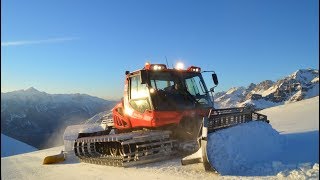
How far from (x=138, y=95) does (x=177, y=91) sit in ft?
3.63

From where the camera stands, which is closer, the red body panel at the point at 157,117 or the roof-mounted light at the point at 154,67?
the red body panel at the point at 157,117

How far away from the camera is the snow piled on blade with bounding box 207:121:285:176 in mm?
7906

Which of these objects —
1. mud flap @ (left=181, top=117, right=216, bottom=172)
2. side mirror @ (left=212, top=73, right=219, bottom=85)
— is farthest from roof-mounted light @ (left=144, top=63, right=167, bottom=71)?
mud flap @ (left=181, top=117, right=216, bottom=172)

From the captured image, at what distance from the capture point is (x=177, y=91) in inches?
456

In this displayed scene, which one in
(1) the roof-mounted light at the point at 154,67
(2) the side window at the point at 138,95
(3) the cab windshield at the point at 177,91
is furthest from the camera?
(1) the roof-mounted light at the point at 154,67

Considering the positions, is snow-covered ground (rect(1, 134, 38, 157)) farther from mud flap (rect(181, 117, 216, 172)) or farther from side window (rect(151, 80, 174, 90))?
mud flap (rect(181, 117, 216, 172))

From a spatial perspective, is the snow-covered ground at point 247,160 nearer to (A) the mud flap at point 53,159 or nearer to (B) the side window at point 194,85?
(B) the side window at point 194,85

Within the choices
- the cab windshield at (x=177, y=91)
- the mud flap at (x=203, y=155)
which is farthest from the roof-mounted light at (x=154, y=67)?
the mud flap at (x=203, y=155)

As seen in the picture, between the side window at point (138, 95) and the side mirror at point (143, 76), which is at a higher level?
the side mirror at point (143, 76)

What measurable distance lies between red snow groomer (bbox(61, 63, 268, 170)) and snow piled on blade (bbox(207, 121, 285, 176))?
0.52 m

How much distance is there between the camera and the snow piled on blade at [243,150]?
7906 mm

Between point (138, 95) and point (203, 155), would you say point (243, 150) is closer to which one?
point (203, 155)

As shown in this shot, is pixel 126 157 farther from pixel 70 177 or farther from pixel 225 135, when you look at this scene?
pixel 225 135

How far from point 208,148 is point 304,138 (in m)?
2.52
